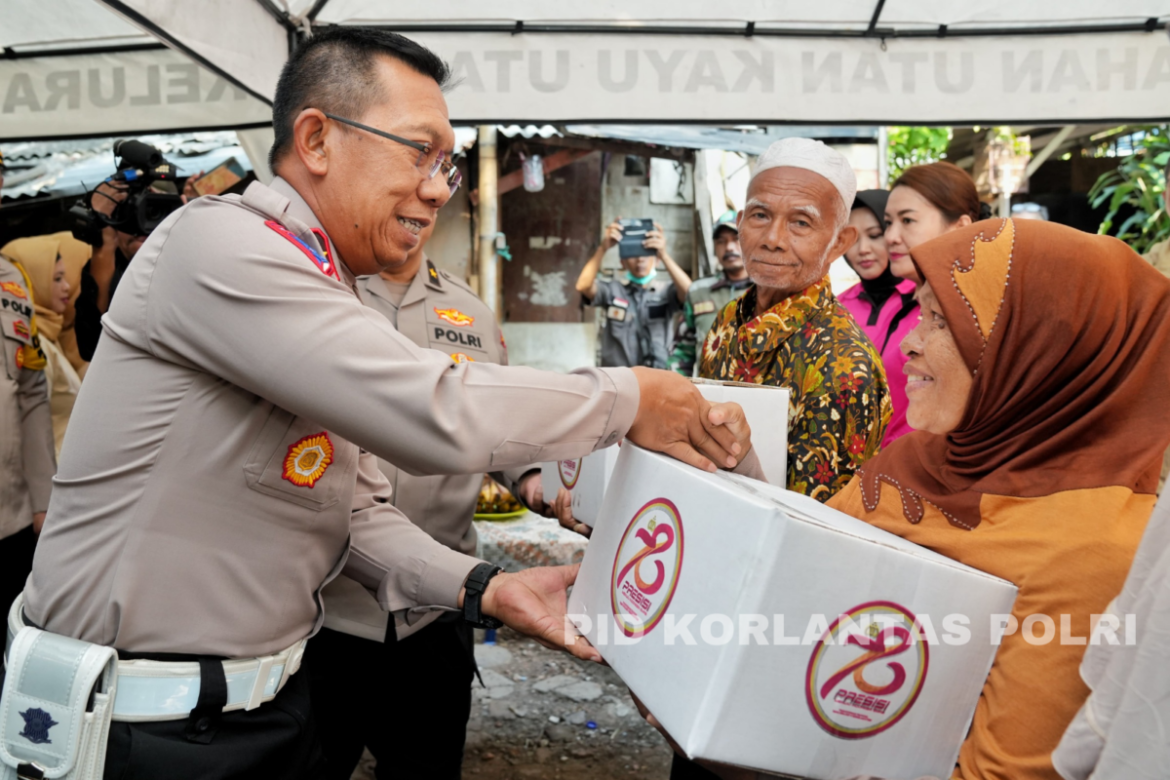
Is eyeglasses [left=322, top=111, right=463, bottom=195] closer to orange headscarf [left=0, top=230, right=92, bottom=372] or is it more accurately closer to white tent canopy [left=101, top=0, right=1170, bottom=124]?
white tent canopy [left=101, top=0, right=1170, bottom=124]

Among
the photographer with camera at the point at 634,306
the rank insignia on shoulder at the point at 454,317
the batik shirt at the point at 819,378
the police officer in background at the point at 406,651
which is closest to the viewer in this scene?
the batik shirt at the point at 819,378

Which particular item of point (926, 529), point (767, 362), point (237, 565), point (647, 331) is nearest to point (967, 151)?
point (647, 331)

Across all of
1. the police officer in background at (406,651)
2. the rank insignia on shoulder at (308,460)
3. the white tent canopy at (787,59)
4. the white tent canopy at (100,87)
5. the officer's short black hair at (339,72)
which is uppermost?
the white tent canopy at (787,59)

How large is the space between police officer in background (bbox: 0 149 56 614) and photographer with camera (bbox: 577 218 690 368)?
3.82 metres

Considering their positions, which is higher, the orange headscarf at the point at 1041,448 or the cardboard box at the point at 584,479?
the orange headscarf at the point at 1041,448

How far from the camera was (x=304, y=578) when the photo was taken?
1.46 meters

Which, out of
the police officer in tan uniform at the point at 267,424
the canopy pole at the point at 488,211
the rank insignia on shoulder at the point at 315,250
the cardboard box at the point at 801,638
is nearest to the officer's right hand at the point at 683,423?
the police officer in tan uniform at the point at 267,424

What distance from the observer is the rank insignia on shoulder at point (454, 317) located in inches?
101

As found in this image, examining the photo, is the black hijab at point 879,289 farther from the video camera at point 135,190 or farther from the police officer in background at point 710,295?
the video camera at point 135,190

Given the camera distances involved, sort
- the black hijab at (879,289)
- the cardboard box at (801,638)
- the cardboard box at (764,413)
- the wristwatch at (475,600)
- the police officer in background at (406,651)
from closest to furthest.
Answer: the cardboard box at (801,638)
the wristwatch at (475,600)
the cardboard box at (764,413)
the police officer in background at (406,651)
the black hijab at (879,289)

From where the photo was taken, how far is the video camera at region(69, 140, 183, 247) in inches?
125

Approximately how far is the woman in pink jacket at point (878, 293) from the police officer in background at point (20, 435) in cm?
340

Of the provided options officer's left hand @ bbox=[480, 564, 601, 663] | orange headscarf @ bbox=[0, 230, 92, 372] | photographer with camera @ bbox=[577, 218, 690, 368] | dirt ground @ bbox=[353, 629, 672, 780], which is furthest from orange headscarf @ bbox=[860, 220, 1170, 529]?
photographer with camera @ bbox=[577, 218, 690, 368]

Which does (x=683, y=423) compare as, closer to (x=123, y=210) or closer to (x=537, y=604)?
(x=537, y=604)
